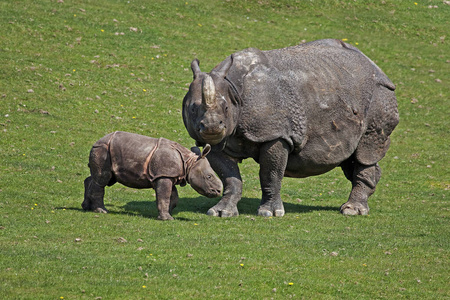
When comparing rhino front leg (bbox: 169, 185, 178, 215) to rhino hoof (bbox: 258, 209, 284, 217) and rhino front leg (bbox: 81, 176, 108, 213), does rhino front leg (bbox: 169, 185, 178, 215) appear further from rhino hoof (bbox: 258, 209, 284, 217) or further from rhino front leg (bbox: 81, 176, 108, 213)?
rhino hoof (bbox: 258, 209, 284, 217)

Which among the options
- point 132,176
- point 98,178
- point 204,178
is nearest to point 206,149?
point 204,178

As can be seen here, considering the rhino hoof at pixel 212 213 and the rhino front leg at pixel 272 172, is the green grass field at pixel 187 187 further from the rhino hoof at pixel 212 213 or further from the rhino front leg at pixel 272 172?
the rhino hoof at pixel 212 213

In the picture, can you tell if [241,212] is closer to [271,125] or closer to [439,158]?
[271,125]

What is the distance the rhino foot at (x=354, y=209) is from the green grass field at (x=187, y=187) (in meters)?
0.18

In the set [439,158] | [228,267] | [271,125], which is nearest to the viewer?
[228,267]

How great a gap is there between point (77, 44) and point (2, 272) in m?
18.0

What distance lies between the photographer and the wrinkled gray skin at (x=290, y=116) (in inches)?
525

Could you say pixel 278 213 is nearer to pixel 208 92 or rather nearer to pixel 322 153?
pixel 322 153

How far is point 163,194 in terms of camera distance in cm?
1312

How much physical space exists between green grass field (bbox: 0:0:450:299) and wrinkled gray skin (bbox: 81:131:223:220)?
0.51 m

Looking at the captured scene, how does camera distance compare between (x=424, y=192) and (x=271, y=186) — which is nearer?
(x=271, y=186)

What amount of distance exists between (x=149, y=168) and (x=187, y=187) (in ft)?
15.4

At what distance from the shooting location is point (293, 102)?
45.4 feet

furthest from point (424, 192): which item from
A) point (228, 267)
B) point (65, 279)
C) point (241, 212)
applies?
point (65, 279)
